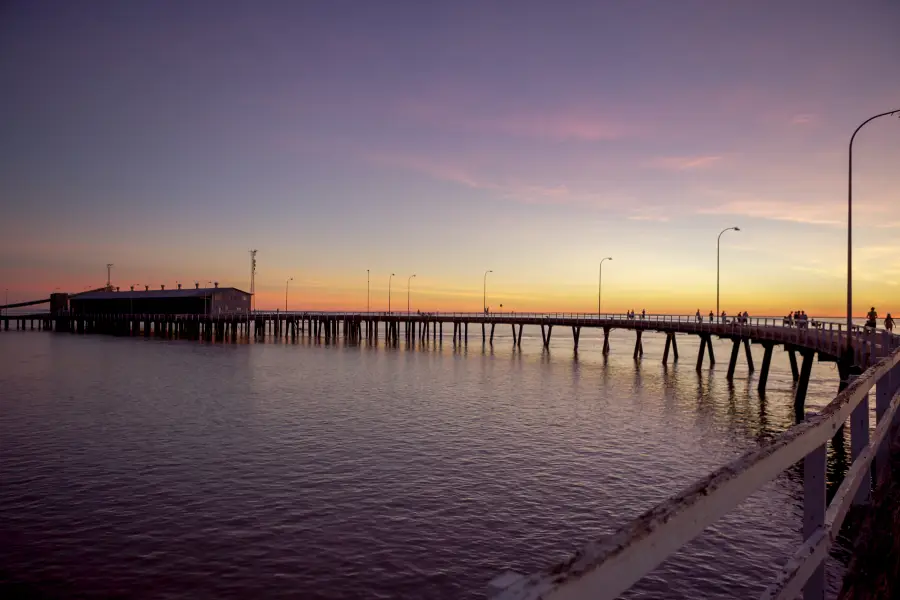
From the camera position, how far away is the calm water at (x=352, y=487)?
11.2 meters

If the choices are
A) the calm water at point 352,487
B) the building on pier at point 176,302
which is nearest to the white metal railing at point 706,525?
the calm water at point 352,487

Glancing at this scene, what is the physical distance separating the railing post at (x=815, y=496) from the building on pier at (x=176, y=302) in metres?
99.3

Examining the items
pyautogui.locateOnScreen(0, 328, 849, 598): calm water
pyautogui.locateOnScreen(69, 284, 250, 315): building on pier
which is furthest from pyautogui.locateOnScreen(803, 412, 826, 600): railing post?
pyautogui.locateOnScreen(69, 284, 250, 315): building on pier

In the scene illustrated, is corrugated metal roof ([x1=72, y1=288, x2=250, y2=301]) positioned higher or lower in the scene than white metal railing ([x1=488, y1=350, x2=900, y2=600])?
higher

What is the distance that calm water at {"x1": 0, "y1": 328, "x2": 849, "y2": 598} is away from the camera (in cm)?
1123

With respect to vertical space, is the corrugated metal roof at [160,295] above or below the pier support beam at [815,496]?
above

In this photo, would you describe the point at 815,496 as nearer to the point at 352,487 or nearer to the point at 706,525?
the point at 706,525

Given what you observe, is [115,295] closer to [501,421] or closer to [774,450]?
[501,421]

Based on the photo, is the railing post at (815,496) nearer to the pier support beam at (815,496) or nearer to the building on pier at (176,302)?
the pier support beam at (815,496)

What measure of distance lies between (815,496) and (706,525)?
1.61m

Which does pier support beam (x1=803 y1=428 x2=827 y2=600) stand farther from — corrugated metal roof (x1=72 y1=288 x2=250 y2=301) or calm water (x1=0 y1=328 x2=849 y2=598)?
corrugated metal roof (x1=72 y1=288 x2=250 y2=301)

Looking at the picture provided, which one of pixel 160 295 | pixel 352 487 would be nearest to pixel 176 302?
pixel 160 295

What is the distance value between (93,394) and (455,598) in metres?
28.9

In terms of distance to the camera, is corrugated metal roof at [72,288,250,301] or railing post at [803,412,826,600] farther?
corrugated metal roof at [72,288,250,301]
